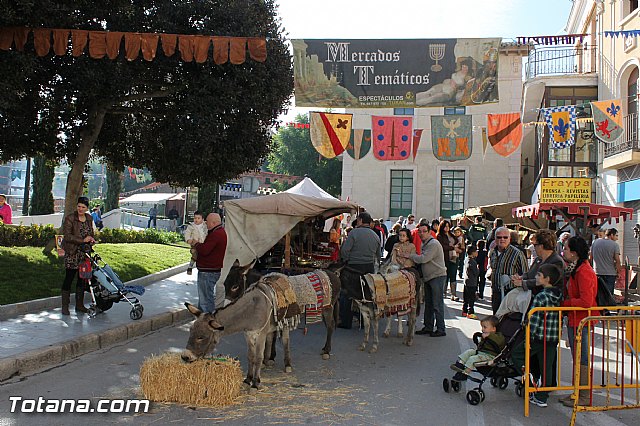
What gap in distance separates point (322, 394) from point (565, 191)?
16.1 meters

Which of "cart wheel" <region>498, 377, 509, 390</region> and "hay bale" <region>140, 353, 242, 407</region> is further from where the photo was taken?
"cart wheel" <region>498, 377, 509, 390</region>

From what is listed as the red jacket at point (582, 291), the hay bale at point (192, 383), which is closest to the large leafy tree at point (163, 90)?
the hay bale at point (192, 383)

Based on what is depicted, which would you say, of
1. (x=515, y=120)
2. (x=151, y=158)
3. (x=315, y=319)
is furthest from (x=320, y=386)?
(x=515, y=120)

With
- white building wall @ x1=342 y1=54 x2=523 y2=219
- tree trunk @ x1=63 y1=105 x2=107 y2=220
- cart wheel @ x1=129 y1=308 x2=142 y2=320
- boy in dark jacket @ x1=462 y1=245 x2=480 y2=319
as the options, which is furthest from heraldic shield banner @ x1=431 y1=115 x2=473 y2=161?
white building wall @ x1=342 y1=54 x2=523 y2=219

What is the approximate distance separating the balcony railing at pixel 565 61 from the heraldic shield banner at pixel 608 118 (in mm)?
8023

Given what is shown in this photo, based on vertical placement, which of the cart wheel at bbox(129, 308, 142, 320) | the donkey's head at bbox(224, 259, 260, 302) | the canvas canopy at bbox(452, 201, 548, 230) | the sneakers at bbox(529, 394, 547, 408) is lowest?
the sneakers at bbox(529, 394, 547, 408)

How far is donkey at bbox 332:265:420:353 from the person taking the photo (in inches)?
349

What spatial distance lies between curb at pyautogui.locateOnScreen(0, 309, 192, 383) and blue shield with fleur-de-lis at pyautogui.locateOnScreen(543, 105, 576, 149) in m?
14.7

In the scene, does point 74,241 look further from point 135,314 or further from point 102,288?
point 135,314

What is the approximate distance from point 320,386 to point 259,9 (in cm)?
1041

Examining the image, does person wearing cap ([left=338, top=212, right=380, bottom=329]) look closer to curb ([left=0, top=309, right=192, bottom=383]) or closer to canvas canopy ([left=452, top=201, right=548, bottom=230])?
curb ([left=0, top=309, right=192, bottom=383])

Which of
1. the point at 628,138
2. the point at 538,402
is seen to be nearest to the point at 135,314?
the point at 538,402

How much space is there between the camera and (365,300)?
29.1 ft

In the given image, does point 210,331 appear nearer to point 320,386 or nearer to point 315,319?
point 320,386
